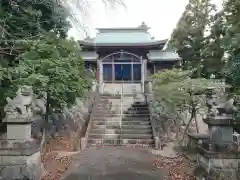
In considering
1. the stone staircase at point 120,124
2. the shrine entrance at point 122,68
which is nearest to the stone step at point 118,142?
the stone staircase at point 120,124

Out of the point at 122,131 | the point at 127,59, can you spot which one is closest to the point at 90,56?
the point at 127,59

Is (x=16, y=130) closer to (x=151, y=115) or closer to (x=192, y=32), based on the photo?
(x=151, y=115)

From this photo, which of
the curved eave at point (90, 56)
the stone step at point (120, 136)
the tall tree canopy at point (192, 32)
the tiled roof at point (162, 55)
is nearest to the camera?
the stone step at point (120, 136)

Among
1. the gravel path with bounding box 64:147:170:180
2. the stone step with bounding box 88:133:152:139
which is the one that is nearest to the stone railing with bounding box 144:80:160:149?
the stone step with bounding box 88:133:152:139

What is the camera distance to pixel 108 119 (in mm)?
16375

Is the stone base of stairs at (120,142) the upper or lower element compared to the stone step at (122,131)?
lower

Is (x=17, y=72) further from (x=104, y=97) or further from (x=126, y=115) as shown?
(x=104, y=97)

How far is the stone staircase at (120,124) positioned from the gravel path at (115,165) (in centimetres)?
140

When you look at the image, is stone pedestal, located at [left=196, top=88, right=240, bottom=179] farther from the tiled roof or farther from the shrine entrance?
the shrine entrance

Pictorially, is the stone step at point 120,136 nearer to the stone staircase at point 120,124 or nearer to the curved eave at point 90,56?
the stone staircase at point 120,124

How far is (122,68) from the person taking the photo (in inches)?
1189

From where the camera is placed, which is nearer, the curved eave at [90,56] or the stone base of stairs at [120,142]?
the stone base of stairs at [120,142]

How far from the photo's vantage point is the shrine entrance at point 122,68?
1142 inches

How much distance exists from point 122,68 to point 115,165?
828 inches
